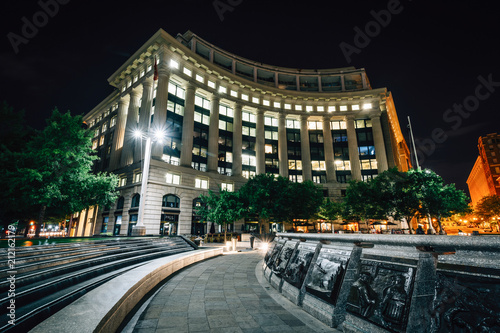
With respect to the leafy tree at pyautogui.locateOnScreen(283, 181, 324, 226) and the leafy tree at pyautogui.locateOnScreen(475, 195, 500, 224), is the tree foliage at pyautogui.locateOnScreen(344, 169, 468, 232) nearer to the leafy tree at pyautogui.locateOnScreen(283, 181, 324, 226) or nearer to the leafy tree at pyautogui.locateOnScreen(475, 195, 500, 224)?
the leafy tree at pyautogui.locateOnScreen(283, 181, 324, 226)

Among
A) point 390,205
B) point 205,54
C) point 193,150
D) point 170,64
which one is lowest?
point 390,205

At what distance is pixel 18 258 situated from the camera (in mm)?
6059

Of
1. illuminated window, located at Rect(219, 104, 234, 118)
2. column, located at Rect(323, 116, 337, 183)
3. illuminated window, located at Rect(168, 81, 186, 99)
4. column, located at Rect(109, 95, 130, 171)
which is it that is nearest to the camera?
illuminated window, located at Rect(168, 81, 186, 99)

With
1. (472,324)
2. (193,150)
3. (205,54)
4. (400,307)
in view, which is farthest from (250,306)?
(205,54)

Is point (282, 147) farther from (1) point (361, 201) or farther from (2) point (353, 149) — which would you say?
(1) point (361, 201)

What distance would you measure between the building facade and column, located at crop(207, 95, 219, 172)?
19 centimetres

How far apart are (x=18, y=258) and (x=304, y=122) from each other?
173 feet

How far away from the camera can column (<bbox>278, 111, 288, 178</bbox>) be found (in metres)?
48.0

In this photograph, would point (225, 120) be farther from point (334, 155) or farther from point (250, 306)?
point (250, 306)

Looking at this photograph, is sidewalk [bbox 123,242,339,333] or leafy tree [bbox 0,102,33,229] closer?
sidewalk [bbox 123,242,339,333]

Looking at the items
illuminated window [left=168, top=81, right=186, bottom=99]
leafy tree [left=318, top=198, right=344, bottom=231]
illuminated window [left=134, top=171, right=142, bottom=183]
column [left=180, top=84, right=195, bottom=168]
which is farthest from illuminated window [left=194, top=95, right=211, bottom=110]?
leafy tree [left=318, top=198, right=344, bottom=231]

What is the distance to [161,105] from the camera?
3516 cm

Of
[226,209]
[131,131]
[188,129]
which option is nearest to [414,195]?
[226,209]

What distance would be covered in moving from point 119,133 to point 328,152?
146ft
